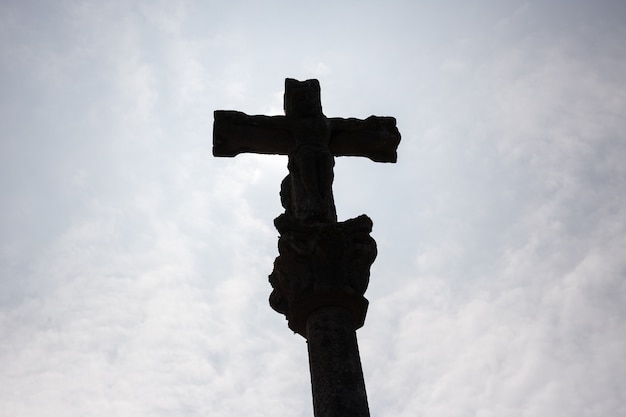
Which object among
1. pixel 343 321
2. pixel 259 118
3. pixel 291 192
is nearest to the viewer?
pixel 343 321

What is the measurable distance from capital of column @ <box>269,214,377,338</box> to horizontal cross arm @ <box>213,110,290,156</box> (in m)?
2.29

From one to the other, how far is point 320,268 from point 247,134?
3.03 metres

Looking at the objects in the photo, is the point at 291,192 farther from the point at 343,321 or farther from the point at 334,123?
the point at 343,321

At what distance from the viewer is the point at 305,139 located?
891 cm

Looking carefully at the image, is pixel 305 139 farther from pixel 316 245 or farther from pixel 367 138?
pixel 316 245

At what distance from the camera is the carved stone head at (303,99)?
Result: 9234 mm

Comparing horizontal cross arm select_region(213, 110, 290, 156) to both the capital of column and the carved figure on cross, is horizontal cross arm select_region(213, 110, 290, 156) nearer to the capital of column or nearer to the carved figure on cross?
the carved figure on cross

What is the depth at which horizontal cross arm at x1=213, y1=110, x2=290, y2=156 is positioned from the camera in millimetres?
9172

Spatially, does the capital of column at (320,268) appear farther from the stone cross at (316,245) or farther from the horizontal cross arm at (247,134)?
the horizontal cross arm at (247,134)

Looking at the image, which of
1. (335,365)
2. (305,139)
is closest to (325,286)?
(335,365)

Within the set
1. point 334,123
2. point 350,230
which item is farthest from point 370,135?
point 350,230

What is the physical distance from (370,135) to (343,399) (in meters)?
4.64

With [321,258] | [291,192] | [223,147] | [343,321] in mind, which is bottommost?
[343,321]

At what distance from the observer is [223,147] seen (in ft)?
31.0
